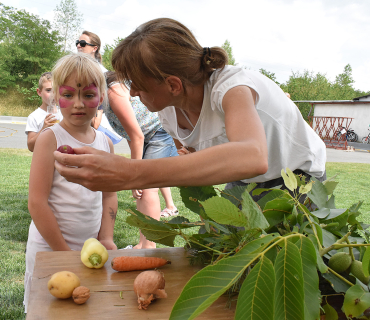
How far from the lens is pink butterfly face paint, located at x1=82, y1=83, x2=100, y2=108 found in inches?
72.3

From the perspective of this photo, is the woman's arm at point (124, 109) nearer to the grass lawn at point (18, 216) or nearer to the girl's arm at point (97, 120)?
the girl's arm at point (97, 120)

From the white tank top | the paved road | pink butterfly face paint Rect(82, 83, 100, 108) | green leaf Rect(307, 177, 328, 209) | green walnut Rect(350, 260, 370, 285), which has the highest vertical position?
pink butterfly face paint Rect(82, 83, 100, 108)

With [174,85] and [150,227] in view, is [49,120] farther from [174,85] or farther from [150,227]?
[150,227]

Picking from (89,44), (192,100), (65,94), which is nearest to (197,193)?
(192,100)

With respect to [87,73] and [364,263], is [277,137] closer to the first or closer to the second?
[364,263]

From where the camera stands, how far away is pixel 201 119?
5.10 ft

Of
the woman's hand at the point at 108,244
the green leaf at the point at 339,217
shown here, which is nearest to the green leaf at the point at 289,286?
the green leaf at the point at 339,217

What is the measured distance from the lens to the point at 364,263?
691 millimetres

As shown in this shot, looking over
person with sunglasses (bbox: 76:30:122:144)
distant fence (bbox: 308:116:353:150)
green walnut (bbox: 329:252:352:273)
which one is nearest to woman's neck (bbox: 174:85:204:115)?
green walnut (bbox: 329:252:352:273)

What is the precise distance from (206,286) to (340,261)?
1.40ft

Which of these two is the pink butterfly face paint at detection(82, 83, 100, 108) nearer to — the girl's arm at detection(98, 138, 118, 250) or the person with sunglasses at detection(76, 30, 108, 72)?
the girl's arm at detection(98, 138, 118, 250)

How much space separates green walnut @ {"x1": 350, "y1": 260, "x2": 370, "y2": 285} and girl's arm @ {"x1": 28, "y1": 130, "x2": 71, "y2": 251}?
1.29 m

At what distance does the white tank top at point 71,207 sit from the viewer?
1753mm

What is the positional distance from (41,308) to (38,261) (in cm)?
27
